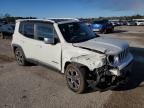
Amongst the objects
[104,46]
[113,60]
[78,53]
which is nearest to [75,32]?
[78,53]

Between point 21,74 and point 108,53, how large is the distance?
141 inches

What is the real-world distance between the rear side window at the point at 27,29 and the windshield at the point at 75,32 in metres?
1.50

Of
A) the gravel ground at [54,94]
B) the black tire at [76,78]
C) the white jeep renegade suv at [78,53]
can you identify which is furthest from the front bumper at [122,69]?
the black tire at [76,78]

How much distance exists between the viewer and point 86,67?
18.1 feet

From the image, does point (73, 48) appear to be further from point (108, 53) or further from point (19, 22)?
point (19, 22)

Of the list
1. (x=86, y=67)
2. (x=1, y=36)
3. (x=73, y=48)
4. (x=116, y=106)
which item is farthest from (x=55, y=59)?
(x=1, y=36)

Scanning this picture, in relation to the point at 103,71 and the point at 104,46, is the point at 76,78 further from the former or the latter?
the point at 104,46

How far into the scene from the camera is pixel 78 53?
5.65m

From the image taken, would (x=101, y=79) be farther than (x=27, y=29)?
No

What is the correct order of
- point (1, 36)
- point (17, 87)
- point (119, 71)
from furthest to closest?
1. point (1, 36)
2. point (17, 87)
3. point (119, 71)

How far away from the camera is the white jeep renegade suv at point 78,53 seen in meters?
5.31

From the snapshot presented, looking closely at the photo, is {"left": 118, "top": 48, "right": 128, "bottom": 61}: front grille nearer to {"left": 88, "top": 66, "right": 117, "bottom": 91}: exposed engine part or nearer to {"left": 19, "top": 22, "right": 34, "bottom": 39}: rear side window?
{"left": 88, "top": 66, "right": 117, "bottom": 91}: exposed engine part

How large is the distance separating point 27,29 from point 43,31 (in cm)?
117

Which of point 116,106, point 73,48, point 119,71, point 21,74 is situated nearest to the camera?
point 116,106
